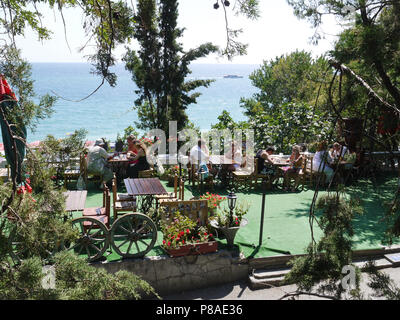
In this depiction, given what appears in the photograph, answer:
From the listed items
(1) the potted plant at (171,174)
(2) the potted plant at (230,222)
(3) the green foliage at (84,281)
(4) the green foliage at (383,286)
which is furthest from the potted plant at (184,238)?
(1) the potted plant at (171,174)

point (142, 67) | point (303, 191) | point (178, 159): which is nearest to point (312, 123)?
point (303, 191)

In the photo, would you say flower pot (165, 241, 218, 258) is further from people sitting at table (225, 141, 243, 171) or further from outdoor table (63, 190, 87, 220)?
people sitting at table (225, 141, 243, 171)

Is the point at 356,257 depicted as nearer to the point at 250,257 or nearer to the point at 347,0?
the point at 250,257

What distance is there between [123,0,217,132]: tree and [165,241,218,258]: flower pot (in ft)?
29.6

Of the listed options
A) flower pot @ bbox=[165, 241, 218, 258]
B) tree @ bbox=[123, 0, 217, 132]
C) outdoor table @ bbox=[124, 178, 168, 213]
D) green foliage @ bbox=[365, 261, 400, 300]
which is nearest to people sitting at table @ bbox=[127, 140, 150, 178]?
outdoor table @ bbox=[124, 178, 168, 213]

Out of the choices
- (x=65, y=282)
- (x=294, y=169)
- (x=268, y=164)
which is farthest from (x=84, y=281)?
(x=268, y=164)

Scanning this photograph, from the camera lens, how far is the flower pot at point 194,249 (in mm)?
5531

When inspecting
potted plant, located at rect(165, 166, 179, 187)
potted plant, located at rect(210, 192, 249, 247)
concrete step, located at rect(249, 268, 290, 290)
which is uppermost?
potted plant, located at rect(165, 166, 179, 187)

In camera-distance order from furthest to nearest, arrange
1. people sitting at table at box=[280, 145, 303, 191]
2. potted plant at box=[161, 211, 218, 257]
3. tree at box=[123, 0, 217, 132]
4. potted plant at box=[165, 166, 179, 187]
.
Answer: tree at box=[123, 0, 217, 132], potted plant at box=[165, 166, 179, 187], people sitting at table at box=[280, 145, 303, 191], potted plant at box=[161, 211, 218, 257]

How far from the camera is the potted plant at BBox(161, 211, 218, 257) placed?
5543 mm

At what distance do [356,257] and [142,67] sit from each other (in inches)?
425

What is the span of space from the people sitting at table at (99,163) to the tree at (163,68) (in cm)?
575

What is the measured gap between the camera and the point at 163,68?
1537 cm

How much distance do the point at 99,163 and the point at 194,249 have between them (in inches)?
147
